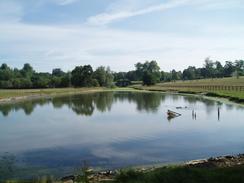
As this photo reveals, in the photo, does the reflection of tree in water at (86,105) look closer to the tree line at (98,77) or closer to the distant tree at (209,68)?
the tree line at (98,77)

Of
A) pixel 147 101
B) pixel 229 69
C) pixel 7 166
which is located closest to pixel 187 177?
pixel 7 166

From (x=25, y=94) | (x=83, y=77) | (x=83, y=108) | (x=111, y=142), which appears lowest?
(x=111, y=142)

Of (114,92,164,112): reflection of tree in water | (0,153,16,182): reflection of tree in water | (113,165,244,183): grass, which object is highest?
(113,165,244,183): grass

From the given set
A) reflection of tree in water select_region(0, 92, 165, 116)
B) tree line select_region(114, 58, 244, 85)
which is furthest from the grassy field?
tree line select_region(114, 58, 244, 85)

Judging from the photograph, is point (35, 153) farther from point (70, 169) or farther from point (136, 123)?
point (136, 123)

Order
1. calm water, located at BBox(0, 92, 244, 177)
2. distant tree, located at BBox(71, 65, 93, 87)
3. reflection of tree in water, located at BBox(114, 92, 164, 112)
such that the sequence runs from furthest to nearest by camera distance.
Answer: distant tree, located at BBox(71, 65, 93, 87) → reflection of tree in water, located at BBox(114, 92, 164, 112) → calm water, located at BBox(0, 92, 244, 177)

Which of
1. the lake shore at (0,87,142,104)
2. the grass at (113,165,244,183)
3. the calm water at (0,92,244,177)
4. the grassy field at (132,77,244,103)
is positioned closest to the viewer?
the grass at (113,165,244,183)

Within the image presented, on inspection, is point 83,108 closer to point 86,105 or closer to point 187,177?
point 86,105

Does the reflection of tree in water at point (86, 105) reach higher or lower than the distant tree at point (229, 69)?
lower

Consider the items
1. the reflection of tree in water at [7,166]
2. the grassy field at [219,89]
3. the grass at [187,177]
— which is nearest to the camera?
the grass at [187,177]

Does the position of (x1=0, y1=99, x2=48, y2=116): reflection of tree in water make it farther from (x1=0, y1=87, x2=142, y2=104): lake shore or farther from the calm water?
the calm water

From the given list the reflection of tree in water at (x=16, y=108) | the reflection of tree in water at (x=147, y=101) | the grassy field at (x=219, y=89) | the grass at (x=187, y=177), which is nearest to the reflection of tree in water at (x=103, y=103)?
the reflection of tree in water at (x=147, y=101)

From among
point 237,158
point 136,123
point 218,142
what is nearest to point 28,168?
point 237,158

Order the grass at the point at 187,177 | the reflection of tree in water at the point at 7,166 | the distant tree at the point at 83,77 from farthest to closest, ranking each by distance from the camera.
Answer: the distant tree at the point at 83,77 → the reflection of tree in water at the point at 7,166 → the grass at the point at 187,177
